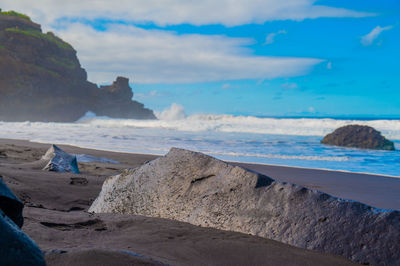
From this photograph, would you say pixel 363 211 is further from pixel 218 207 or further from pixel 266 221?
pixel 218 207

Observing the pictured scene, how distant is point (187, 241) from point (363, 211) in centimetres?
104

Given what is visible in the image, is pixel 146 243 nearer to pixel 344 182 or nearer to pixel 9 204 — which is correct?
pixel 9 204

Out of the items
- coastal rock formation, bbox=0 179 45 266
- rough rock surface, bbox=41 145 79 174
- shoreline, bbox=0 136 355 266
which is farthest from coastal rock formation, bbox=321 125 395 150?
coastal rock formation, bbox=0 179 45 266

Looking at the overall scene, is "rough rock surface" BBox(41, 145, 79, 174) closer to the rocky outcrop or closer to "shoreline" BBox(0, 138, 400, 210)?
"shoreline" BBox(0, 138, 400, 210)

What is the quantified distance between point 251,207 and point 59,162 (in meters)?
3.53

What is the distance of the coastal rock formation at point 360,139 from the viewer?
11.5 metres

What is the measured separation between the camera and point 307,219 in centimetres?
213

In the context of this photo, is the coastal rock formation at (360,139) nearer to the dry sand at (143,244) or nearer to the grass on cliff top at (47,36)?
the dry sand at (143,244)

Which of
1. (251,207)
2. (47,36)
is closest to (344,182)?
(251,207)

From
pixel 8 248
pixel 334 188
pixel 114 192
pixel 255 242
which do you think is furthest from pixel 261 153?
pixel 8 248

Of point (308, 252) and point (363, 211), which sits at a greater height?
point (363, 211)

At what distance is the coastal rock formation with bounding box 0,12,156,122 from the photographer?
41469 mm

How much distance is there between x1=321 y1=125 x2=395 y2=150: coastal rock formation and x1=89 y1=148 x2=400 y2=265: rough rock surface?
1041 cm

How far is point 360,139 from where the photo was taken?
1189cm
